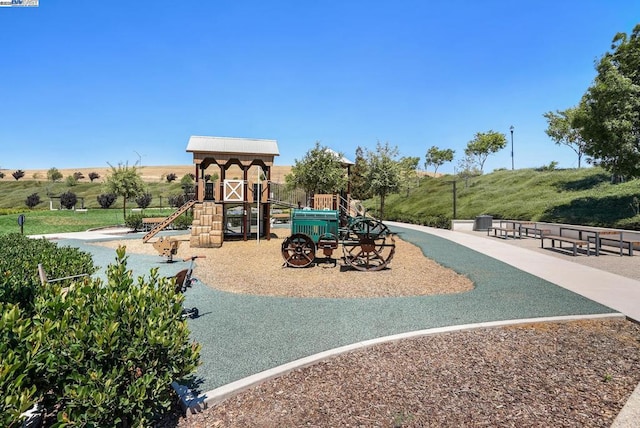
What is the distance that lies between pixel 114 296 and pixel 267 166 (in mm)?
18807

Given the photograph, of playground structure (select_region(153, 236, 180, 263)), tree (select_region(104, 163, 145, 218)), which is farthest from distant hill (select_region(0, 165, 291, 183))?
playground structure (select_region(153, 236, 180, 263))

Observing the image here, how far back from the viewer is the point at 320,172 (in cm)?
2170

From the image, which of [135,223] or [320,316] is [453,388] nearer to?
[320,316]

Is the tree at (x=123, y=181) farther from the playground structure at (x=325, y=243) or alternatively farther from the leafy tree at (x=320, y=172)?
the playground structure at (x=325, y=243)

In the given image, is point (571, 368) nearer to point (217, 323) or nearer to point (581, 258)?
point (217, 323)

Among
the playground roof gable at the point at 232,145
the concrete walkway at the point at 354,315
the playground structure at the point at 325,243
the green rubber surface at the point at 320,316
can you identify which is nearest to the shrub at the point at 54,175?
the playground roof gable at the point at 232,145

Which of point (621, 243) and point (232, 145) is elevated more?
point (232, 145)

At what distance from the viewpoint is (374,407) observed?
→ 3.57m

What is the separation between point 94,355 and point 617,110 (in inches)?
1069

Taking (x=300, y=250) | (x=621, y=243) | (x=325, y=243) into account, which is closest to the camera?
(x=300, y=250)

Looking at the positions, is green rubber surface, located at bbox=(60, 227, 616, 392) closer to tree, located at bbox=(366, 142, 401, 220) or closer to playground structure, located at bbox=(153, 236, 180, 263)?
playground structure, located at bbox=(153, 236, 180, 263)

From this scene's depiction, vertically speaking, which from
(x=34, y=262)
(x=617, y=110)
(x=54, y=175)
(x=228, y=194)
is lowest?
(x=34, y=262)

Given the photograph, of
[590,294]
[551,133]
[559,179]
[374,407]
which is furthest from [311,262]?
[551,133]

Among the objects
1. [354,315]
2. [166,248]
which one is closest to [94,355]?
[354,315]
